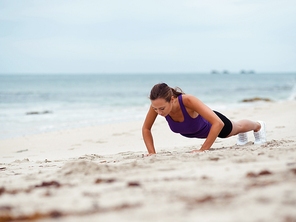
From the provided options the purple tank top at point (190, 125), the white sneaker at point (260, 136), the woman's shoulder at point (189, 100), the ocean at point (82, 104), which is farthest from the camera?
the ocean at point (82, 104)

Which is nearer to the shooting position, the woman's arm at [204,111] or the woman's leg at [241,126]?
the woman's arm at [204,111]

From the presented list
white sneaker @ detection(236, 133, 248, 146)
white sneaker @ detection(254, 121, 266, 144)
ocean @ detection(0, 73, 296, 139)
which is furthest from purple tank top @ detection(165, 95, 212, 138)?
ocean @ detection(0, 73, 296, 139)

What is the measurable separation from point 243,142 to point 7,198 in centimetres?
357

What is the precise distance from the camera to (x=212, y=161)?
8.33 ft

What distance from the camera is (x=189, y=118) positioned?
3768 millimetres

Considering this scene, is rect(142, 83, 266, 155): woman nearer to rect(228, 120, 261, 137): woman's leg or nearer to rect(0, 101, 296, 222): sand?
rect(228, 120, 261, 137): woman's leg

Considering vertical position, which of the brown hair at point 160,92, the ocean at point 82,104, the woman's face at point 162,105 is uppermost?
the brown hair at point 160,92

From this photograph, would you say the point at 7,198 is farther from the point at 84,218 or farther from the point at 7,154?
the point at 7,154

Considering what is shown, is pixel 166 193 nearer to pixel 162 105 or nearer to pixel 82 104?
pixel 162 105

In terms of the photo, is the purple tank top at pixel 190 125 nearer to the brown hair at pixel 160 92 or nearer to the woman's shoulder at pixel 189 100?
the woman's shoulder at pixel 189 100

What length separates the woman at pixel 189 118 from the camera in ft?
11.2

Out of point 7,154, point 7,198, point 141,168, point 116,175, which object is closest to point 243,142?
point 141,168

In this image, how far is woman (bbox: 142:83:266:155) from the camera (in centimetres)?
342

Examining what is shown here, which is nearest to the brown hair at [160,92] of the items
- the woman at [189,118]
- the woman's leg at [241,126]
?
the woman at [189,118]
